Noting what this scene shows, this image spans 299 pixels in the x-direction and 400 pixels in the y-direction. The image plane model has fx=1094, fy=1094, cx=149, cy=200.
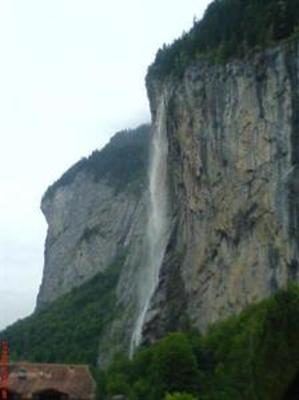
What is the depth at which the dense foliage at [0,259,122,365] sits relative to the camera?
5012 inches

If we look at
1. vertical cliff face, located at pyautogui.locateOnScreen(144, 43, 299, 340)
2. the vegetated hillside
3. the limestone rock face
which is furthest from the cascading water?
the limestone rock face

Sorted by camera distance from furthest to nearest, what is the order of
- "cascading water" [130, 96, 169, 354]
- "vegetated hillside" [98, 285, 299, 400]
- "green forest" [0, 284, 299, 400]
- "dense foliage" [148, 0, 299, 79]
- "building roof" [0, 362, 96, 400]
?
1. "cascading water" [130, 96, 169, 354]
2. "dense foliage" [148, 0, 299, 79]
3. "building roof" [0, 362, 96, 400]
4. "vegetated hillside" [98, 285, 299, 400]
5. "green forest" [0, 284, 299, 400]

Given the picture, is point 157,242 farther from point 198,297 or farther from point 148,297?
point 198,297

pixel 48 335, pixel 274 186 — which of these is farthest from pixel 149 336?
pixel 48 335

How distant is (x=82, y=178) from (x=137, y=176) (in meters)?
21.2

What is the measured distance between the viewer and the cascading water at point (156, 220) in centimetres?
9761

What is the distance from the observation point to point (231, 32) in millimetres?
90062

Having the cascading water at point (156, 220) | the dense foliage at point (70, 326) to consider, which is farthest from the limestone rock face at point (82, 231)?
A: the cascading water at point (156, 220)

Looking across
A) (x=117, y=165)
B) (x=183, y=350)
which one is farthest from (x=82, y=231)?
(x=183, y=350)

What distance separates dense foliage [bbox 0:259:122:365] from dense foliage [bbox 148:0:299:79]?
32676mm

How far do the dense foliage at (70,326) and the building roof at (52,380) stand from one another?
56576 mm

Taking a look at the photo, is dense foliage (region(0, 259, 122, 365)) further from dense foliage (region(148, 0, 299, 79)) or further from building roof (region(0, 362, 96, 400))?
building roof (region(0, 362, 96, 400))

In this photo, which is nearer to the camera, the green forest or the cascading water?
the green forest

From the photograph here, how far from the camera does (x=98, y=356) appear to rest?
118125 mm
